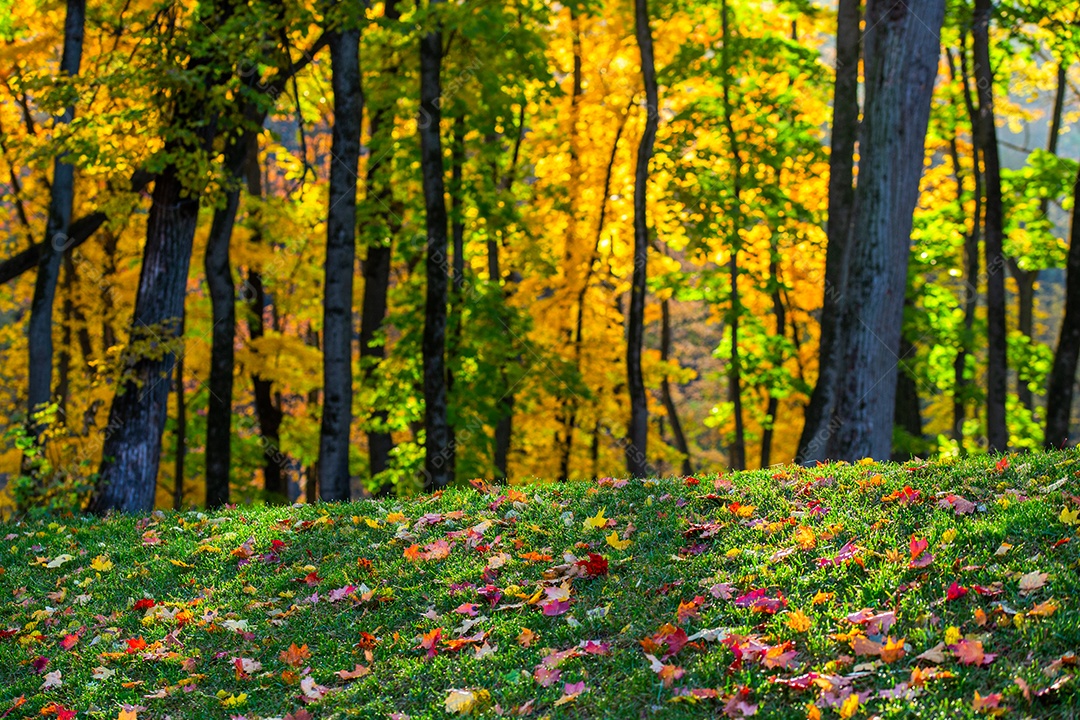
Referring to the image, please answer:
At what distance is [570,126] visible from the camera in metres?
21.3

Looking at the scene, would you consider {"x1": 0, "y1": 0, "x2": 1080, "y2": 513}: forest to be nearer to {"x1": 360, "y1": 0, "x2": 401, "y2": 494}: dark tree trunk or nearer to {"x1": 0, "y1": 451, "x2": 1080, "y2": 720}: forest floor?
{"x1": 360, "y1": 0, "x2": 401, "y2": 494}: dark tree trunk

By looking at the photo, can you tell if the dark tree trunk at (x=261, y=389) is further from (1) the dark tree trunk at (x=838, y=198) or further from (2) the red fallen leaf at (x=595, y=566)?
(2) the red fallen leaf at (x=595, y=566)

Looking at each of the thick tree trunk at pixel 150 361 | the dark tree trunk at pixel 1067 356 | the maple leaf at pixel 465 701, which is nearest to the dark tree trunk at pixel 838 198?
the dark tree trunk at pixel 1067 356

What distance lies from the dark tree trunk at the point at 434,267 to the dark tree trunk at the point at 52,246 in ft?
14.9

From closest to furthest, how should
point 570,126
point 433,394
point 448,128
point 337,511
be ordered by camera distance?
point 337,511
point 433,394
point 448,128
point 570,126

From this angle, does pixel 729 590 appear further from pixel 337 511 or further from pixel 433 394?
pixel 433 394

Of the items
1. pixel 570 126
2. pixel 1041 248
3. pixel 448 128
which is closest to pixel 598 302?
pixel 570 126

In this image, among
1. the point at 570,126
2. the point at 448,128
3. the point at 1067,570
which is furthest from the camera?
the point at 570,126

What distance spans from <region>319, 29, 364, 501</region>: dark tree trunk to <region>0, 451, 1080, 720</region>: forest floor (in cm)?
393

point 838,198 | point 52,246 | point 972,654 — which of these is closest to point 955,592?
point 972,654

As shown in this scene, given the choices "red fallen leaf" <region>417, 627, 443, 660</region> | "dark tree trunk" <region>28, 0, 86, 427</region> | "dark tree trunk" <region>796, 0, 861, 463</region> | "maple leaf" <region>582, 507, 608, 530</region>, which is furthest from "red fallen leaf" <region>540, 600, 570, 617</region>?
"dark tree trunk" <region>28, 0, 86, 427</region>

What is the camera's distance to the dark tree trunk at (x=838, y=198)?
506 inches

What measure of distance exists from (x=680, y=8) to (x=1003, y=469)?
14.1m

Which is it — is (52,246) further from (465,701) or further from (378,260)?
(465,701)
